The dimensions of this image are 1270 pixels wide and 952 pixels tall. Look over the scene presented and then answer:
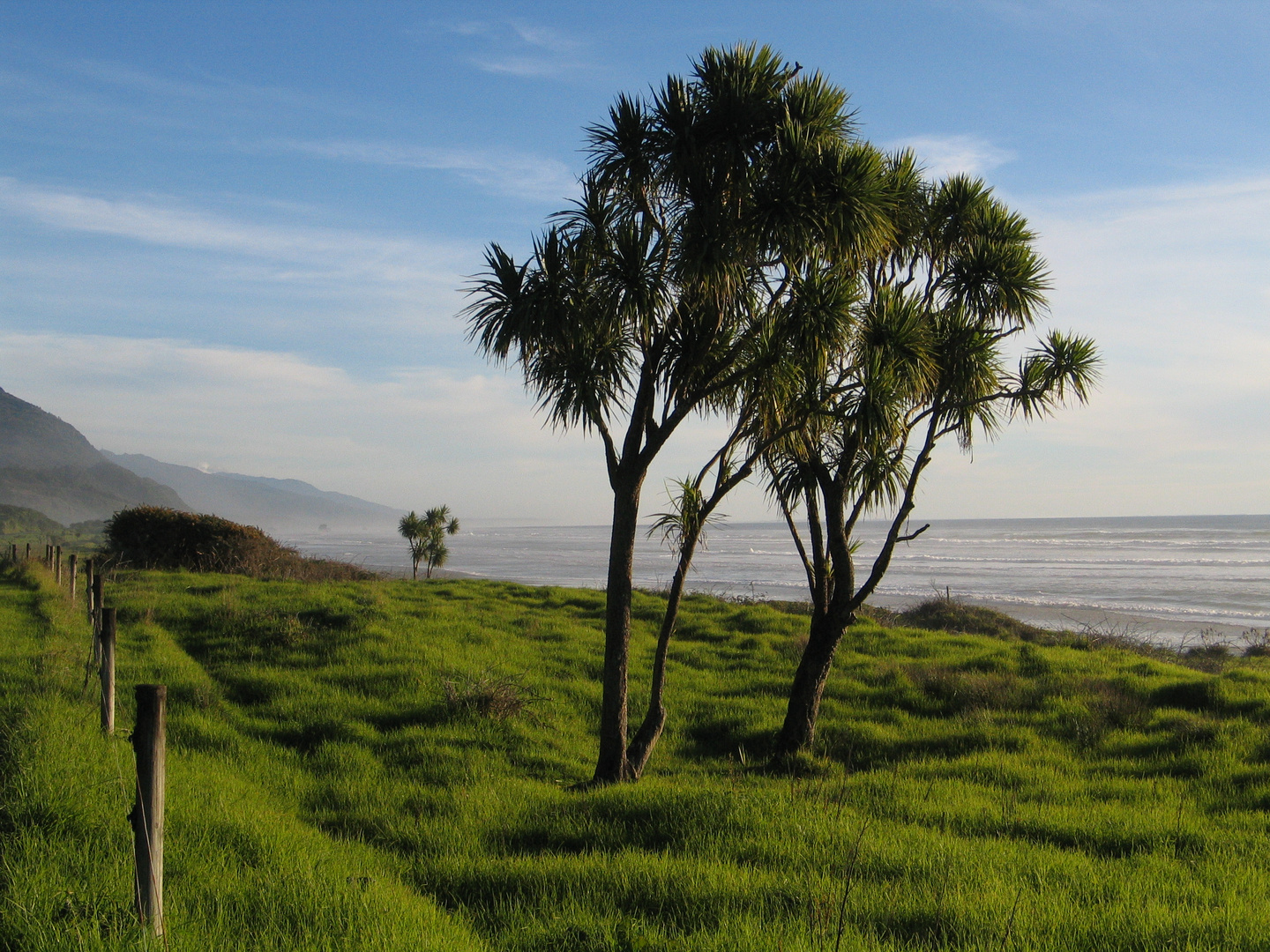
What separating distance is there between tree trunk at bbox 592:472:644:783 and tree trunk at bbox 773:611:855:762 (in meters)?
2.40

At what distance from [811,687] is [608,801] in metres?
3.88

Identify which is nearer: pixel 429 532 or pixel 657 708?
pixel 657 708

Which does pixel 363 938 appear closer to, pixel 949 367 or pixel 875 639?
pixel 949 367

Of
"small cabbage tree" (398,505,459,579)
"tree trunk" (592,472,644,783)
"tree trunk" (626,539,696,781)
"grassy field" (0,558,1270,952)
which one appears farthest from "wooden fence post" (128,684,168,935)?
"small cabbage tree" (398,505,459,579)

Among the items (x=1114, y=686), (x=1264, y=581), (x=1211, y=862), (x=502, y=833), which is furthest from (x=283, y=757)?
(x=1264, y=581)

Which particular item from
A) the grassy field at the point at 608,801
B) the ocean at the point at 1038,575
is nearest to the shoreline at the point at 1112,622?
the ocean at the point at 1038,575

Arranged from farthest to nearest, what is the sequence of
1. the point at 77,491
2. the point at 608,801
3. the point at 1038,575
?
the point at 77,491 < the point at 1038,575 < the point at 608,801

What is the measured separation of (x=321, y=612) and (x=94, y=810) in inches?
439

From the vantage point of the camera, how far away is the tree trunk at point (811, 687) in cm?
963

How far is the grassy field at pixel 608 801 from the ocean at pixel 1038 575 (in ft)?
65.6

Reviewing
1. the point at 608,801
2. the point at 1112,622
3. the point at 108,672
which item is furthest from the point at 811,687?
the point at 1112,622

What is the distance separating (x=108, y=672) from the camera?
7367mm

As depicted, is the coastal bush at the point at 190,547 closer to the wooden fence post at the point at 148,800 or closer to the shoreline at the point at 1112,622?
the shoreline at the point at 1112,622

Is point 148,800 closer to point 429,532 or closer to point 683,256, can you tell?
point 683,256
